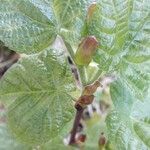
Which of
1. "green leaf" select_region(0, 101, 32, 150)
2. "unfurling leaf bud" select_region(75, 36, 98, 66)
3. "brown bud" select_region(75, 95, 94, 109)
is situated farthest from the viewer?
"green leaf" select_region(0, 101, 32, 150)

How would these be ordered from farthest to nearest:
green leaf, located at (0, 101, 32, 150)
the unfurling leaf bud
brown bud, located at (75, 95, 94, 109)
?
green leaf, located at (0, 101, 32, 150)
brown bud, located at (75, 95, 94, 109)
the unfurling leaf bud

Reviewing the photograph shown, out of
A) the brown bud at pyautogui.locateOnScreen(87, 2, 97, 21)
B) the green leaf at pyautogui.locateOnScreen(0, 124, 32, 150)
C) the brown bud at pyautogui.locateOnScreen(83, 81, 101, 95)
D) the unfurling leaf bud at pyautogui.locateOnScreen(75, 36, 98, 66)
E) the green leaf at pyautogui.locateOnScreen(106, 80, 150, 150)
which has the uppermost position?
the brown bud at pyautogui.locateOnScreen(87, 2, 97, 21)

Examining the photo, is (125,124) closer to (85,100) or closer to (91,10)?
(85,100)

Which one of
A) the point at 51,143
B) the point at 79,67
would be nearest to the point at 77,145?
the point at 51,143

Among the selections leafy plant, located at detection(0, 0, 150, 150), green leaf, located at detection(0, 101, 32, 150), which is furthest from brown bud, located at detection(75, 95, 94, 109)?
green leaf, located at detection(0, 101, 32, 150)

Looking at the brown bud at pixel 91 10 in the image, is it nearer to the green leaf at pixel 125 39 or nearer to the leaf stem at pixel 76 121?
the green leaf at pixel 125 39

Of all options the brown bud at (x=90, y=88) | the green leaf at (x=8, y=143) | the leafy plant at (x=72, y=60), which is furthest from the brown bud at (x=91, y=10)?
the green leaf at (x=8, y=143)

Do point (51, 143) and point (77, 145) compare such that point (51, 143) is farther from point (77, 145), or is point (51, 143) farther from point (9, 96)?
point (9, 96)

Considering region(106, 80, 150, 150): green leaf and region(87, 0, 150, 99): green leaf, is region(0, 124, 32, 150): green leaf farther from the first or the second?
region(87, 0, 150, 99): green leaf
